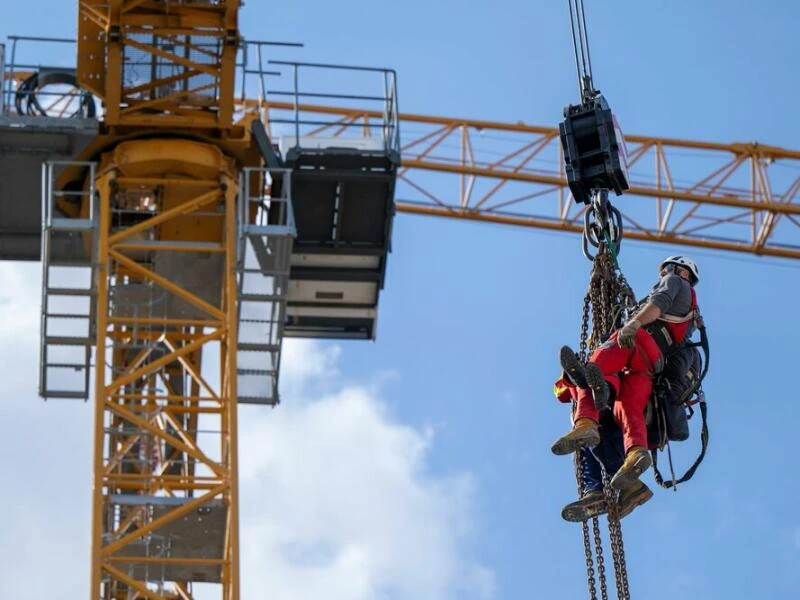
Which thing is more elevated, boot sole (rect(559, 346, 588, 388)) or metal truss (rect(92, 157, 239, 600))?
metal truss (rect(92, 157, 239, 600))

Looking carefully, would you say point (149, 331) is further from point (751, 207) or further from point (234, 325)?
point (751, 207)

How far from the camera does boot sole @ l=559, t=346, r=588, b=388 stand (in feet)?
75.6

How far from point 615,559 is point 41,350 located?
49.7 ft

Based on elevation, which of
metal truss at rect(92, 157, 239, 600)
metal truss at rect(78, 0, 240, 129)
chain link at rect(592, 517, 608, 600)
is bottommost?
chain link at rect(592, 517, 608, 600)

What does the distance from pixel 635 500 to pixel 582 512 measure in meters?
0.49

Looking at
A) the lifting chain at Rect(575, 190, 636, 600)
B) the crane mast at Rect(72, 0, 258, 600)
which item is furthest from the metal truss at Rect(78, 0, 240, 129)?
the lifting chain at Rect(575, 190, 636, 600)

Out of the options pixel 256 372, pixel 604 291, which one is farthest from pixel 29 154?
pixel 604 291

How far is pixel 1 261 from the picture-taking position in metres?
39.8

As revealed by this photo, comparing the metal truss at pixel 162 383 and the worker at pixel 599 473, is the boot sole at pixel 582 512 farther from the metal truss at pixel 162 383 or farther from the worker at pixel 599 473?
the metal truss at pixel 162 383

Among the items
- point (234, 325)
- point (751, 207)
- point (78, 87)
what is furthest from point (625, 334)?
point (751, 207)

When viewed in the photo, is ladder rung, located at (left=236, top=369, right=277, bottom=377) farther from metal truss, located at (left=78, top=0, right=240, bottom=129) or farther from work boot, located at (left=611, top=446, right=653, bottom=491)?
work boot, located at (left=611, top=446, right=653, bottom=491)

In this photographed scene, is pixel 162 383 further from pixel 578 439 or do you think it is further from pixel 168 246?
pixel 578 439

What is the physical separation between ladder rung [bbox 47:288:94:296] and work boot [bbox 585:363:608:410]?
1361 centimetres

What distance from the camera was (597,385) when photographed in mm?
23344
